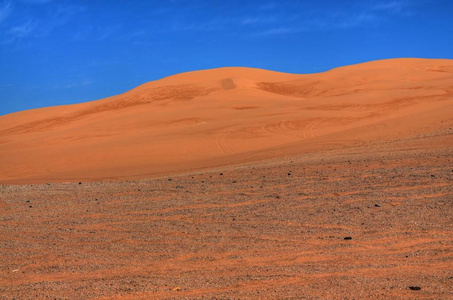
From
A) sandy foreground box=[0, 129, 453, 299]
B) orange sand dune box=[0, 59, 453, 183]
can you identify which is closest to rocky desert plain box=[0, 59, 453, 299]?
sandy foreground box=[0, 129, 453, 299]

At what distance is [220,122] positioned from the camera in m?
29.3

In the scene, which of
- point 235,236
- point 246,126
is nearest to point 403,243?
point 235,236

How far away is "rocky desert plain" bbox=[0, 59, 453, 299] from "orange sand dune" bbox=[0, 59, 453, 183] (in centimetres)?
21

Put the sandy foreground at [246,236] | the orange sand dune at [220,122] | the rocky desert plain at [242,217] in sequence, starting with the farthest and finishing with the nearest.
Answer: the orange sand dune at [220,122] → the rocky desert plain at [242,217] → the sandy foreground at [246,236]

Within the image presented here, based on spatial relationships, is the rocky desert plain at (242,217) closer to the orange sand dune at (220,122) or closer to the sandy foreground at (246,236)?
the sandy foreground at (246,236)

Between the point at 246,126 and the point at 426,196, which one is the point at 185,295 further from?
the point at 246,126

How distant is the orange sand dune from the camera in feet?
68.5

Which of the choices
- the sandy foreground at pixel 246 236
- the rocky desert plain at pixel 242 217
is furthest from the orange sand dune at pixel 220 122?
the sandy foreground at pixel 246 236

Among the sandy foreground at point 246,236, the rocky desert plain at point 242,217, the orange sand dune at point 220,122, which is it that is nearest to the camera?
the sandy foreground at point 246,236

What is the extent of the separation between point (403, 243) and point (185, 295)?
3413 millimetres

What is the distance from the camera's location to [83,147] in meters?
26.2

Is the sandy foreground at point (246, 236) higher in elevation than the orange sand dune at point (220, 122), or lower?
lower

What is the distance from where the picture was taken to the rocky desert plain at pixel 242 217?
596cm

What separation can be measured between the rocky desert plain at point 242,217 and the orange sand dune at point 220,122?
0.67ft
